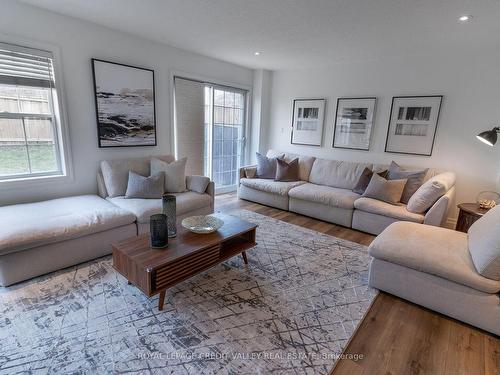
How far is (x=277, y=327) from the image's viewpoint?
1.83 metres

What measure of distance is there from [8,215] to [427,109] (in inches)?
200

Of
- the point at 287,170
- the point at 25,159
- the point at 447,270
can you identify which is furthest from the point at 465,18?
the point at 25,159

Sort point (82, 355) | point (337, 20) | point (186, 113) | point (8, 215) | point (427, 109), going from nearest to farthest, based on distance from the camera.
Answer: point (82, 355)
point (8, 215)
point (337, 20)
point (427, 109)
point (186, 113)

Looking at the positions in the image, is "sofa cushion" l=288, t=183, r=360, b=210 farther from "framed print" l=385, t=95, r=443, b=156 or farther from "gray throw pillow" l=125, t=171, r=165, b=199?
"gray throw pillow" l=125, t=171, r=165, b=199

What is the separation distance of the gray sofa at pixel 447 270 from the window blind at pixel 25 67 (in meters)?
3.70

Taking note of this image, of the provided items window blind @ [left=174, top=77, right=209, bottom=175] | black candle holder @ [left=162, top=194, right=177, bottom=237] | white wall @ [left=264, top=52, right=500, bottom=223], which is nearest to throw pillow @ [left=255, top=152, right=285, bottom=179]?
window blind @ [left=174, top=77, right=209, bottom=175]

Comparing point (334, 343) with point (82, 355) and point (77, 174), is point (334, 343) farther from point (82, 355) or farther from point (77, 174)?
point (77, 174)

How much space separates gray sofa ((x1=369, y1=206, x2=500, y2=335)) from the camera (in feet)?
5.90

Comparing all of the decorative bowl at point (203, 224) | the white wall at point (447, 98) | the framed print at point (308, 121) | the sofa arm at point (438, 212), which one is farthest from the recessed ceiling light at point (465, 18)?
the decorative bowl at point (203, 224)

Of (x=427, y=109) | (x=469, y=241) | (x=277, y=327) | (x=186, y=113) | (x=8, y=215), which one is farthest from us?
(x=186, y=113)

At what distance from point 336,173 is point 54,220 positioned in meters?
3.78

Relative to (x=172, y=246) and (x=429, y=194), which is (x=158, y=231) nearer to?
(x=172, y=246)

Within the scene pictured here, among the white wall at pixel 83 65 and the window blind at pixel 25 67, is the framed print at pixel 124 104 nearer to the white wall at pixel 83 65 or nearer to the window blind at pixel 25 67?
the white wall at pixel 83 65

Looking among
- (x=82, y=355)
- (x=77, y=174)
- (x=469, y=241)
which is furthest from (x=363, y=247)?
(x=77, y=174)
